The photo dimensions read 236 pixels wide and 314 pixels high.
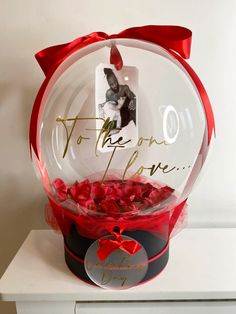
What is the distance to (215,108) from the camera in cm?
70

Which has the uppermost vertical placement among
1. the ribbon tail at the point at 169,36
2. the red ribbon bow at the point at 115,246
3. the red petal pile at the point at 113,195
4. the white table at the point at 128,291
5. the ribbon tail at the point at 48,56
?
the ribbon tail at the point at 169,36

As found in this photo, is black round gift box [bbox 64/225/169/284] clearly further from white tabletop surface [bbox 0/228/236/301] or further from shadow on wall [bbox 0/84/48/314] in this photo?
shadow on wall [bbox 0/84/48/314]

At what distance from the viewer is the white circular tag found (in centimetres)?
50

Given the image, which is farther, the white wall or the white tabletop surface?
the white wall

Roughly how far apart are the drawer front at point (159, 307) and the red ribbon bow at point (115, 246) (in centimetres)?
10

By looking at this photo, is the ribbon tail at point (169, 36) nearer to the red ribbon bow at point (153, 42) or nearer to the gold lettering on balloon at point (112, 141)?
the red ribbon bow at point (153, 42)

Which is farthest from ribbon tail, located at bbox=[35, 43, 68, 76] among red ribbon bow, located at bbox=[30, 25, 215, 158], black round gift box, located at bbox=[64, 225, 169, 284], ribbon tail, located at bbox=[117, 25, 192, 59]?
black round gift box, located at bbox=[64, 225, 169, 284]

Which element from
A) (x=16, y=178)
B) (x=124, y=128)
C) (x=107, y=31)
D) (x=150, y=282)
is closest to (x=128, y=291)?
(x=150, y=282)

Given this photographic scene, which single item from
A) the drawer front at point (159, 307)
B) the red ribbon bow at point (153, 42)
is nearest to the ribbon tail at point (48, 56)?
the red ribbon bow at point (153, 42)

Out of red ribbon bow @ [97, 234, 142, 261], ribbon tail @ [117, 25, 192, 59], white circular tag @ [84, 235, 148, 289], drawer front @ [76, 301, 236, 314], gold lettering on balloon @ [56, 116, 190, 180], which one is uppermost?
ribbon tail @ [117, 25, 192, 59]

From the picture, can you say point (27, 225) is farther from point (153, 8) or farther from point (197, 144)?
point (153, 8)

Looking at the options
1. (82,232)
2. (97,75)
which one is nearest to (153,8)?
(97,75)

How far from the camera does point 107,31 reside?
66cm

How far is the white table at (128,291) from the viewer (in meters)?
0.51
